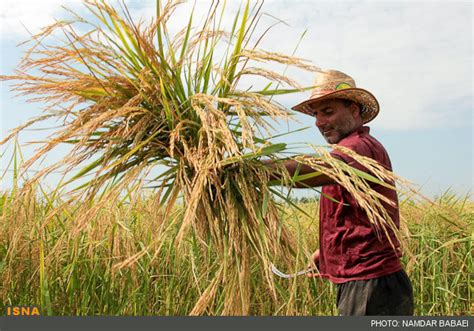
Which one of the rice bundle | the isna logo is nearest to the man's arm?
the rice bundle

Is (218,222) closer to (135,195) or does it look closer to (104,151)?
(135,195)

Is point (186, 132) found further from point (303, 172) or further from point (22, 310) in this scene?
point (22, 310)

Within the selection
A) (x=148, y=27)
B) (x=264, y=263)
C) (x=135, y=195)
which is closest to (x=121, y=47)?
(x=148, y=27)

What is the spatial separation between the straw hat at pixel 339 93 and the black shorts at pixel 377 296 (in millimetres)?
934

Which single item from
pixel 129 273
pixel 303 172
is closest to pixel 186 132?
pixel 303 172

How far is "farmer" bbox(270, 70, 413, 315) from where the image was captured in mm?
2438

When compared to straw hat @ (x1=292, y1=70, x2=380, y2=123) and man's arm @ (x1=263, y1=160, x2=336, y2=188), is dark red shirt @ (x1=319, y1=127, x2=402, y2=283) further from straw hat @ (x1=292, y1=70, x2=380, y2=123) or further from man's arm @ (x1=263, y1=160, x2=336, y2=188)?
man's arm @ (x1=263, y1=160, x2=336, y2=188)

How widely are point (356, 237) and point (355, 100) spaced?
77 centimetres

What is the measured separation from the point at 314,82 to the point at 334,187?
62cm

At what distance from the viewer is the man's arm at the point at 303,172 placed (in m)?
1.93

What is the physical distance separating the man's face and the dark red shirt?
9 cm

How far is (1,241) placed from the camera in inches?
126

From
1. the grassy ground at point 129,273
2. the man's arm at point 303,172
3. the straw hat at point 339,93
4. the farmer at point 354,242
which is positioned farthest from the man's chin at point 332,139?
the man's arm at point 303,172

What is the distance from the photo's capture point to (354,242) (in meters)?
2.47
